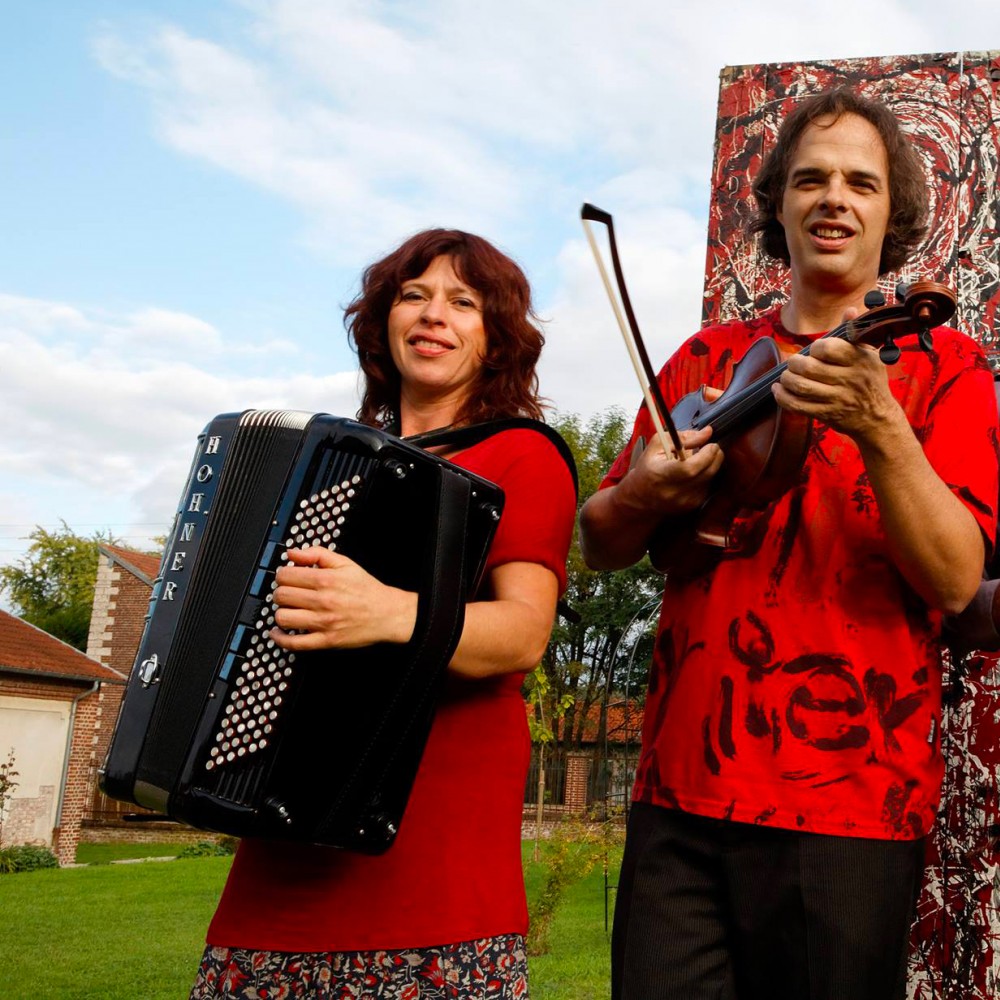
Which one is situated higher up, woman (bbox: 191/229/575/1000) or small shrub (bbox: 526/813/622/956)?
woman (bbox: 191/229/575/1000)

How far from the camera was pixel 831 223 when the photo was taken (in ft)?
6.22

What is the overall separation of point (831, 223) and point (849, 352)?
1.61ft

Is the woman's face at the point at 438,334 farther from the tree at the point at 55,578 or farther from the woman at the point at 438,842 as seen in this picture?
the tree at the point at 55,578

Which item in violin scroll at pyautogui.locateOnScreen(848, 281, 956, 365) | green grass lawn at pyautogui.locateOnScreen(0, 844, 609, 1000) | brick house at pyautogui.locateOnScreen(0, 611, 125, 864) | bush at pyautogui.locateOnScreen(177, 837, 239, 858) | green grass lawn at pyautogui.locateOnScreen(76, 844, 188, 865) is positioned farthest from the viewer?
green grass lawn at pyautogui.locateOnScreen(76, 844, 188, 865)

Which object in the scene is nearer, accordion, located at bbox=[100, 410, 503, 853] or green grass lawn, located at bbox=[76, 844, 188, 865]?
accordion, located at bbox=[100, 410, 503, 853]

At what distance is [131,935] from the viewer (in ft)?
40.0

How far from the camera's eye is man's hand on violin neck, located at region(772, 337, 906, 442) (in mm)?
1501

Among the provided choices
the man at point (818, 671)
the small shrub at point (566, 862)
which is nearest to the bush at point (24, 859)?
the small shrub at point (566, 862)

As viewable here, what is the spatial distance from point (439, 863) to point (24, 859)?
20.6 metres

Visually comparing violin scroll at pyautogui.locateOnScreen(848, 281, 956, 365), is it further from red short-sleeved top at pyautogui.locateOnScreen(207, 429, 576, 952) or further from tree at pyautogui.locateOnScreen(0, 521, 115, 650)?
tree at pyautogui.locateOnScreen(0, 521, 115, 650)

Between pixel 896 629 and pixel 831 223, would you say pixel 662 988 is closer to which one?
pixel 896 629

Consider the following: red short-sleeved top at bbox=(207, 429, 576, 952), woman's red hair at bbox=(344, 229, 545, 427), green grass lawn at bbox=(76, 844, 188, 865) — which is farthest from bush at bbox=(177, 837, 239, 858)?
red short-sleeved top at bbox=(207, 429, 576, 952)

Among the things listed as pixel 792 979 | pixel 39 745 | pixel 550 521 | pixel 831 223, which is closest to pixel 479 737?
pixel 550 521

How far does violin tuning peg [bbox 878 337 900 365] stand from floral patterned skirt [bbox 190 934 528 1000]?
1063 mm
